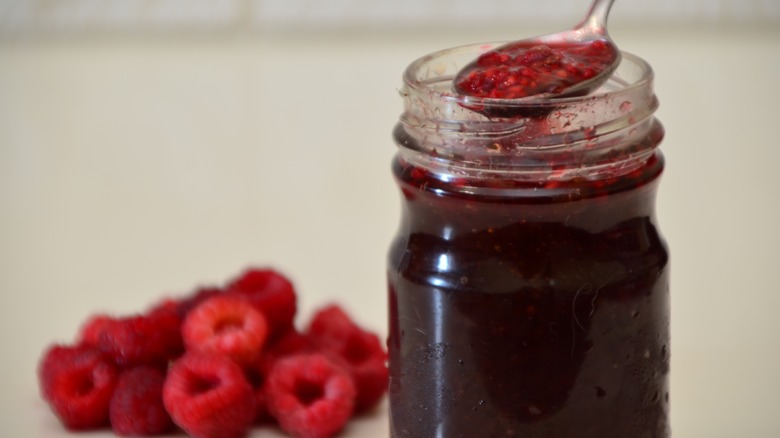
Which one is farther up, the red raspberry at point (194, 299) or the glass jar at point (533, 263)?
the glass jar at point (533, 263)

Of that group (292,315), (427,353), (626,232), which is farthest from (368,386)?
(626,232)

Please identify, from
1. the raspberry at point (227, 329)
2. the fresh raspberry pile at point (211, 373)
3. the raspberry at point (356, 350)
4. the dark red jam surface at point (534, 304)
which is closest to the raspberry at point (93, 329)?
the fresh raspberry pile at point (211, 373)

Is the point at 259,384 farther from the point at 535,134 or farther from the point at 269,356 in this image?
the point at 535,134

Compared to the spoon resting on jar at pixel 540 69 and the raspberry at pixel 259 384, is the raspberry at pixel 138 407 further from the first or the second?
the spoon resting on jar at pixel 540 69

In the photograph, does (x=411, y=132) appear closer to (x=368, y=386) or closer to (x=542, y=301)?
(x=542, y=301)

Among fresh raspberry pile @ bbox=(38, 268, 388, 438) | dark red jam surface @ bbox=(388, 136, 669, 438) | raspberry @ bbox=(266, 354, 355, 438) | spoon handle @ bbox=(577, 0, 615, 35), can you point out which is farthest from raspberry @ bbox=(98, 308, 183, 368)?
spoon handle @ bbox=(577, 0, 615, 35)

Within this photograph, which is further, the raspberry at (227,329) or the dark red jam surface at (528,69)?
the raspberry at (227,329)
